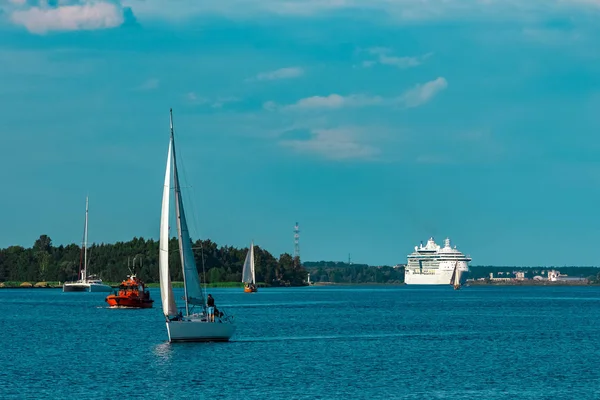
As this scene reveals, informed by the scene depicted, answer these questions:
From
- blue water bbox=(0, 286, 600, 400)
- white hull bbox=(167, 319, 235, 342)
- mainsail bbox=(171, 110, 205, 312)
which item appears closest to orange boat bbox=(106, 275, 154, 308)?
blue water bbox=(0, 286, 600, 400)

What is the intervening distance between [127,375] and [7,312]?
88.4 metres

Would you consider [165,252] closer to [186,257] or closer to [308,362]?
[186,257]

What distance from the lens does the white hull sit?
73562 mm

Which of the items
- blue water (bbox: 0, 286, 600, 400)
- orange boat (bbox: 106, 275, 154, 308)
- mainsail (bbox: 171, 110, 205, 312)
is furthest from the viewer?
orange boat (bbox: 106, 275, 154, 308)

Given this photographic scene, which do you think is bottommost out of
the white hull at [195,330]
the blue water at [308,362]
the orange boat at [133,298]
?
the blue water at [308,362]

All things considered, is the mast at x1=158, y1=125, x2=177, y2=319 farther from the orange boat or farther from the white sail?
the orange boat

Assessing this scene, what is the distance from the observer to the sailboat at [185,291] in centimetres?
7381

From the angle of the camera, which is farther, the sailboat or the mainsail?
the mainsail

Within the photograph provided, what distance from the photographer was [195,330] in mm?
73750

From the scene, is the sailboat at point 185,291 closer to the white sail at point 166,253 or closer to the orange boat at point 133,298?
the white sail at point 166,253

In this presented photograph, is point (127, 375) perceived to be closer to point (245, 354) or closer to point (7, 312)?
point (245, 354)

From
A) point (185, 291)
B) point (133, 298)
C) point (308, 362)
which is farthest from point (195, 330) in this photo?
point (133, 298)

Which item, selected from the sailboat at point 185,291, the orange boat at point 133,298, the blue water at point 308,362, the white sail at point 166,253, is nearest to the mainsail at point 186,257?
the sailboat at point 185,291

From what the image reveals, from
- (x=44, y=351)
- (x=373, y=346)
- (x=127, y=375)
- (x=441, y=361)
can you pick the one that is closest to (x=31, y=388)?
(x=127, y=375)
